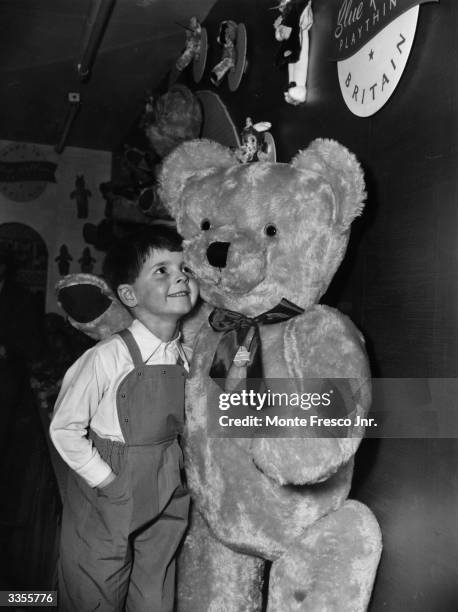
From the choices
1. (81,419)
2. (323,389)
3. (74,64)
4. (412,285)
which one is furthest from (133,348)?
(74,64)

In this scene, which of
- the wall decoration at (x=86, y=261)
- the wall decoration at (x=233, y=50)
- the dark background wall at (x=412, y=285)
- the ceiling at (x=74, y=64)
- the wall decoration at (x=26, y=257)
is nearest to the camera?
the dark background wall at (x=412, y=285)

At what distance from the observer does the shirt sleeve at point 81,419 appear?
40.9 inches

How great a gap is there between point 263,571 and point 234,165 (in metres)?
0.74

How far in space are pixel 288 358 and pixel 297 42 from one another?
0.68m

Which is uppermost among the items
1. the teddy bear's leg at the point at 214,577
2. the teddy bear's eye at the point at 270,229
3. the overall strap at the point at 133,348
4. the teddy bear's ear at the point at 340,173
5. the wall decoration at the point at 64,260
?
the wall decoration at the point at 64,260

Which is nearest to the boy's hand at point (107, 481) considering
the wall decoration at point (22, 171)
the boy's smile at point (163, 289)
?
the boy's smile at point (163, 289)

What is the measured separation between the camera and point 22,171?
7.84 feet

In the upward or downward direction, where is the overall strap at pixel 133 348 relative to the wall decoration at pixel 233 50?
downward

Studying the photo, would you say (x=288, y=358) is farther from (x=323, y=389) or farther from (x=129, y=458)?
(x=129, y=458)

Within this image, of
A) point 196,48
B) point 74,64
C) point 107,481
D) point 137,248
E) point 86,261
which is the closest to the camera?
point 107,481

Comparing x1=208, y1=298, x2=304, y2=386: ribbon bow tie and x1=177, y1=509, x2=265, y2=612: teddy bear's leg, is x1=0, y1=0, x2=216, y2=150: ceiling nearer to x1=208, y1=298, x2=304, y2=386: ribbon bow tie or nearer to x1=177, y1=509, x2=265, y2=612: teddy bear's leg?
x1=208, y1=298, x2=304, y2=386: ribbon bow tie

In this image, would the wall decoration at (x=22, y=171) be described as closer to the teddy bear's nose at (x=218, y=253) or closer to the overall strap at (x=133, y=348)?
Answer: the overall strap at (x=133, y=348)

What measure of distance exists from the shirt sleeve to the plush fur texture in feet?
0.62

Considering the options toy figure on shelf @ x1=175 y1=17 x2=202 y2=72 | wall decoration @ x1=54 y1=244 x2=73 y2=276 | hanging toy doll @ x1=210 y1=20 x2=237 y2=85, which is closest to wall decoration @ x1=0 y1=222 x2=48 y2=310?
wall decoration @ x1=54 y1=244 x2=73 y2=276
